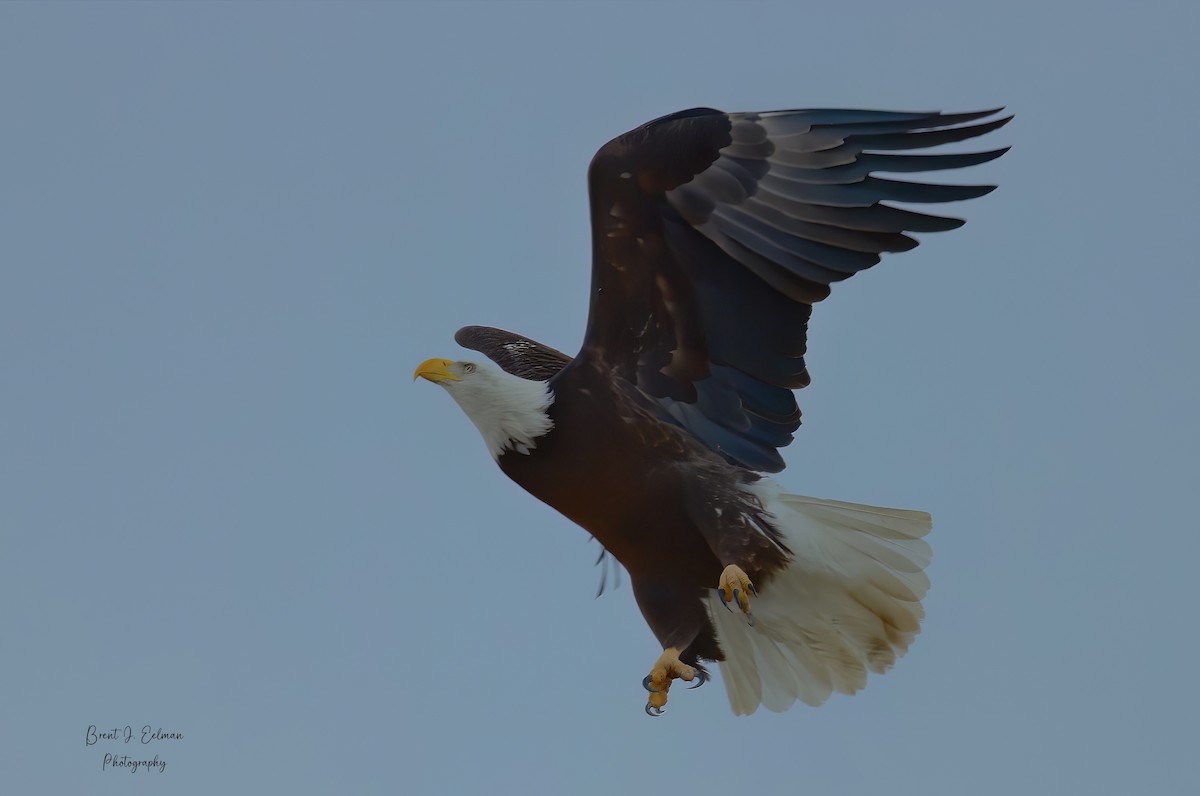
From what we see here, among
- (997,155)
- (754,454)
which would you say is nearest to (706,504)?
(754,454)

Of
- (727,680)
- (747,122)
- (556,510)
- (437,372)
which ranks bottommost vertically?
(727,680)

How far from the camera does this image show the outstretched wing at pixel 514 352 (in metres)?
6.57

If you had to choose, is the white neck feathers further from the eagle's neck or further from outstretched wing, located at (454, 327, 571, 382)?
outstretched wing, located at (454, 327, 571, 382)

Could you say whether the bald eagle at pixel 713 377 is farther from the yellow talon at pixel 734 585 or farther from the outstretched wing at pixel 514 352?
the outstretched wing at pixel 514 352

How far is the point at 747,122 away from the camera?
16.5 ft

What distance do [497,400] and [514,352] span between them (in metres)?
1.47

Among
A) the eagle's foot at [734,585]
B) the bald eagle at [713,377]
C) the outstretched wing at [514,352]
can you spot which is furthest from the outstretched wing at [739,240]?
the outstretched wing at [514,352]

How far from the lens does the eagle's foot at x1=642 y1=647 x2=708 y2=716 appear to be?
17.0ft

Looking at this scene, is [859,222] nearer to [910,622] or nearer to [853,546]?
[853,546]

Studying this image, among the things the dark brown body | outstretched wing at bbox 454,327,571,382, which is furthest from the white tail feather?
outstretched wing at bbox 454,327,571,382

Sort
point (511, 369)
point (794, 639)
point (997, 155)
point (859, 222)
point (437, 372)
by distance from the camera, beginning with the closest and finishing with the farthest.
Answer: point (997, 155)
point (859, 222)
point (437, 372)
point (794, 639)
point (511, 369)

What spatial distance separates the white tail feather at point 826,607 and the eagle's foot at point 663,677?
308mm

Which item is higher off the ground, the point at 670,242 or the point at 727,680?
the point at 670,242

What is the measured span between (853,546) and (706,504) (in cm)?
61
